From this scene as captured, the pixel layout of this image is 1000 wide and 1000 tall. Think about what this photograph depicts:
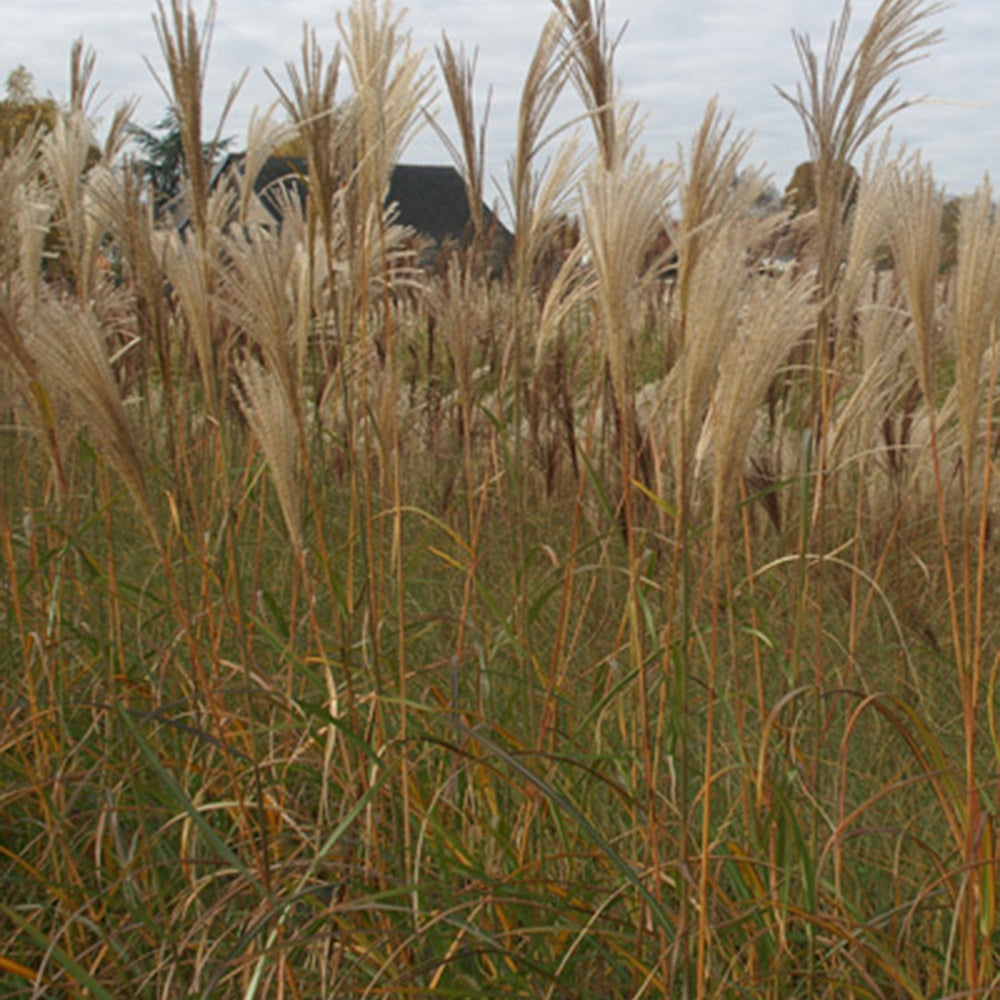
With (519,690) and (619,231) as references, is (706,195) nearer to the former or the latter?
(619,231)

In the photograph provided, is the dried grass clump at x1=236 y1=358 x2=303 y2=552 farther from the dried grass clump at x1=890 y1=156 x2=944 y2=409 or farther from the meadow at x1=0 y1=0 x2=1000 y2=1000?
the dried grass clump at x1=890 y1=156 x2=944 y2=409

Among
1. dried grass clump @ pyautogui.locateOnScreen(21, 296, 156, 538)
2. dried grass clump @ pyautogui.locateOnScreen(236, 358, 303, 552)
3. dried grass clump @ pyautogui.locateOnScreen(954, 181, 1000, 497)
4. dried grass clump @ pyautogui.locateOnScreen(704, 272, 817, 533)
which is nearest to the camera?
dried grass clump @ pyautogui.locateOnScreen(704, 272, 817, 533)

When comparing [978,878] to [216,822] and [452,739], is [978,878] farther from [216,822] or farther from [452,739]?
[216,822]

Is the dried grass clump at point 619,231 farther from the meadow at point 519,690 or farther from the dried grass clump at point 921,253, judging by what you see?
the dried grass clump at point 921,253

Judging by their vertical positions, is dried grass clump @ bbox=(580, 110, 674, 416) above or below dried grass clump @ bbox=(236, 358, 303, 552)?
above

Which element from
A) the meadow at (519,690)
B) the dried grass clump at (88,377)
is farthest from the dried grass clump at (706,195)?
the dried grass clump at (88,377)

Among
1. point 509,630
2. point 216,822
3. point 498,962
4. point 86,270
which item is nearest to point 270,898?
point 498,962

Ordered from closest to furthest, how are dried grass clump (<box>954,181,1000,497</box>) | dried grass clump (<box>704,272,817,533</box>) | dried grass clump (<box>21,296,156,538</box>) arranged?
1. dried grass clump (<box>704,272,817,533</box>)
2. dried grass clump (<box>954,181,1000,497</box>)
3. dried grass clump (<box>21,296,156,538</box>)

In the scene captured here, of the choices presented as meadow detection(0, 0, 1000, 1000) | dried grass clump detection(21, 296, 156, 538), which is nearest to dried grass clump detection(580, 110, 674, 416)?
meadow detection(0, 0, 1000, 1000)

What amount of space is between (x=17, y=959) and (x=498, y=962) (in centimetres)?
83

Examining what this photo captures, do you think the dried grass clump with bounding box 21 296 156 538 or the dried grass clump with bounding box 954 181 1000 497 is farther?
the dried grass clump with bounding box 21 296 156 538

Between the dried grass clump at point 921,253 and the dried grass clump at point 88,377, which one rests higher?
the dried grass clump at point 921,253

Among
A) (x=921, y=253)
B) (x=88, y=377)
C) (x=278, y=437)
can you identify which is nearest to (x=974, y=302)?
(x=921, y=253)

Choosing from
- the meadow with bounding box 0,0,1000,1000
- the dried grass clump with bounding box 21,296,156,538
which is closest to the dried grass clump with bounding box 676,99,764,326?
the meadow with bounding box 0,0,1000,1000
